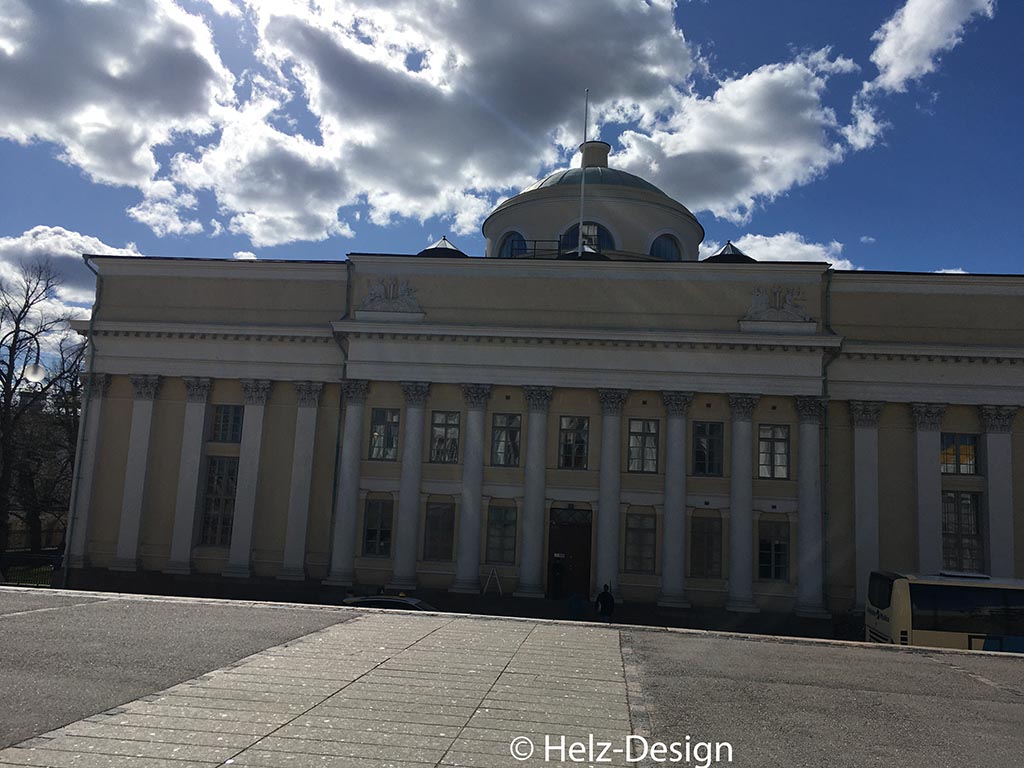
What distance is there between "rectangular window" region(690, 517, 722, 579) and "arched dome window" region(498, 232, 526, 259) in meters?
13.7

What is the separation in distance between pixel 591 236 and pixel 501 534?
1334 cm

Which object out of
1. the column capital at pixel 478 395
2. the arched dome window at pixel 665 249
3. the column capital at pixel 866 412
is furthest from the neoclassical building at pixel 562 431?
the arched dome window at pixel 665 249

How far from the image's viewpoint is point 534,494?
82.7ft

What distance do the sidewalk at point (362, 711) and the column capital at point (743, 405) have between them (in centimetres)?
1434

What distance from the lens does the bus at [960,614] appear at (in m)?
17.6

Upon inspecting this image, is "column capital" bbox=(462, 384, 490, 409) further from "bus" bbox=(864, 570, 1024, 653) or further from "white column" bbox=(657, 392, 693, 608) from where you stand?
"bus" bbox=(864, 570, 1024, 653)

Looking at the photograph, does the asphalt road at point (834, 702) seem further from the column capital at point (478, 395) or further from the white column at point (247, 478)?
the white column at point (247, 478)

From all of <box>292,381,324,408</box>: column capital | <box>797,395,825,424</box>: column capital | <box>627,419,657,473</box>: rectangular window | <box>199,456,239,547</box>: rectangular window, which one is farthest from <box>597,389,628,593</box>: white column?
<box>199,456,239,547</box>: rectangular window

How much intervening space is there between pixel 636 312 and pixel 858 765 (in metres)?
19.5

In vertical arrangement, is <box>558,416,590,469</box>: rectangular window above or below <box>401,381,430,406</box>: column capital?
below

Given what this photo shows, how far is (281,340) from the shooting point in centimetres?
2709

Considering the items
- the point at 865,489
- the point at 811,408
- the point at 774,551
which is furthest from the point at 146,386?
the point at 865,489

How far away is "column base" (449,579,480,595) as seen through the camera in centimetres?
2480

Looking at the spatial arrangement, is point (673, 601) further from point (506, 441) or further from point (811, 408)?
point (811, 408)
